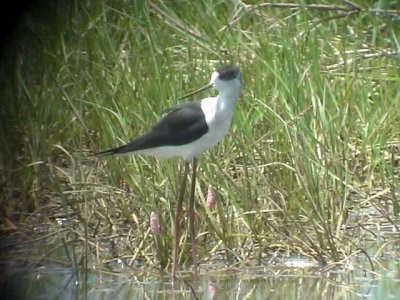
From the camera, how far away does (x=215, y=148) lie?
5793 mm

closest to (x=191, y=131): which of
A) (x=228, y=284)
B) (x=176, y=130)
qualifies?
(x=176, y=130)

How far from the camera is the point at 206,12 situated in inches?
281

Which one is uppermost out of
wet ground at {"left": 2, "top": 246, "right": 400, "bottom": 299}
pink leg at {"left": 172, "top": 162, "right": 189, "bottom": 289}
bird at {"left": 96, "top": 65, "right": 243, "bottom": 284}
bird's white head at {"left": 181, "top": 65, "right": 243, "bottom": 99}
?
bird's white head at {"left": 181, "top": 65, "right": 243, "bottom": 99}

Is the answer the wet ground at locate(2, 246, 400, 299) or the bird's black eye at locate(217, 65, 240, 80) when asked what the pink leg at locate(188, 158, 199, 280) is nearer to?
the wet ground at locate(2, 246, 400, 299)

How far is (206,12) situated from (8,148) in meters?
1.83

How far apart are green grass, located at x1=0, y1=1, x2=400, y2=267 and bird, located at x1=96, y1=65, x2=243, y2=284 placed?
0.55 ft

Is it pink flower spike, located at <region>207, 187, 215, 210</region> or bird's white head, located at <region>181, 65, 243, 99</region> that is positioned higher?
bird's white head, located at <region>181, 65, 243, 99</region>

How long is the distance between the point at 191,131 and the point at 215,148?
593 millimetres

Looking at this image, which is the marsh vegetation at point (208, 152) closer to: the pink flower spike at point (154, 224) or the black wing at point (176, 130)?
the pink flower spike at point (154, 224)

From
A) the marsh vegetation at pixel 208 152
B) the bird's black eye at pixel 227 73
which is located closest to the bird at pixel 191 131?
the bird's black eye at pixel 227 73

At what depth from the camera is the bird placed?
16.9 ft

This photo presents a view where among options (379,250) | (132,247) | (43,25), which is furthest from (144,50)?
(379,250)

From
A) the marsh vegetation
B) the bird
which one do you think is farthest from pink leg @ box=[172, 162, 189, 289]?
the marsh vegetation

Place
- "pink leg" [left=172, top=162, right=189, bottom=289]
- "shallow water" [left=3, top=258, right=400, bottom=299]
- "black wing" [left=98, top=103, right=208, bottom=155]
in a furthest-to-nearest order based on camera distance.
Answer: "black wing" [left=98, top=103, right=208, bottom=155]
"pink leg" [left=172, top=162, right=189, bottom=289]
"shallow water" [left=3, top=258, right=400, bottom=299]
